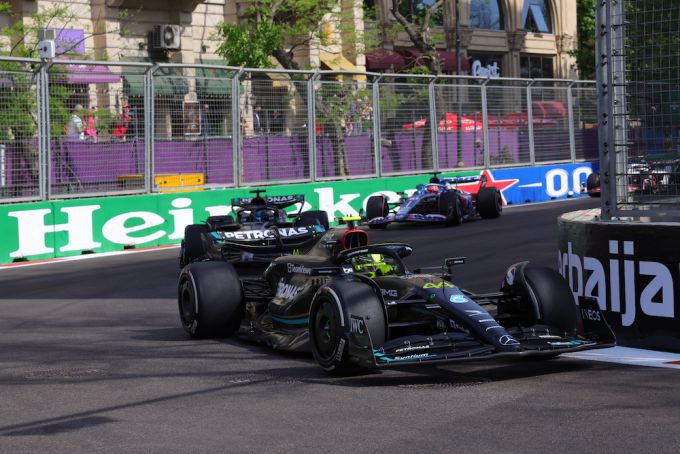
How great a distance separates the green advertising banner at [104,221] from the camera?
1747cm

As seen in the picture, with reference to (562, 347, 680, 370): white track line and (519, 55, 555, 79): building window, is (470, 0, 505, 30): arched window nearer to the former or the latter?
(519, 55, 555, 79): building window

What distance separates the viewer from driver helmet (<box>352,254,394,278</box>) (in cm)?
902

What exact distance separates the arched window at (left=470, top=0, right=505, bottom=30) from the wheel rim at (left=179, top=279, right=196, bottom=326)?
44.0 m

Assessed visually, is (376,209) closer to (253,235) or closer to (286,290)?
(253,235)

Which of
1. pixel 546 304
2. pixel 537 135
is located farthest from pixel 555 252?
pixel 537 135

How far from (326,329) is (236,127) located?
13.3 metres

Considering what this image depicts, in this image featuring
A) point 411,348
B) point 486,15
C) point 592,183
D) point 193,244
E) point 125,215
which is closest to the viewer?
point 411,348

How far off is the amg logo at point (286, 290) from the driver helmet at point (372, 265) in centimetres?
52

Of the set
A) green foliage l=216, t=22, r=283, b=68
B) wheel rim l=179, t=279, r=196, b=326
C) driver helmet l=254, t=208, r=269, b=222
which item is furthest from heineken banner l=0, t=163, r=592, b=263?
wheel rim l=179, t=279, r=196, b=326

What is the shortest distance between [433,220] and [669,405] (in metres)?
13.9

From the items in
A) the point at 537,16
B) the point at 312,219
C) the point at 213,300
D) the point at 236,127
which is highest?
the point at 537,16

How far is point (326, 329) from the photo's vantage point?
8.09 m

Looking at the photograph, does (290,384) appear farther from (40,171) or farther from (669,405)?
(40,171)

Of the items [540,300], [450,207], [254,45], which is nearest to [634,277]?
[540,300]
